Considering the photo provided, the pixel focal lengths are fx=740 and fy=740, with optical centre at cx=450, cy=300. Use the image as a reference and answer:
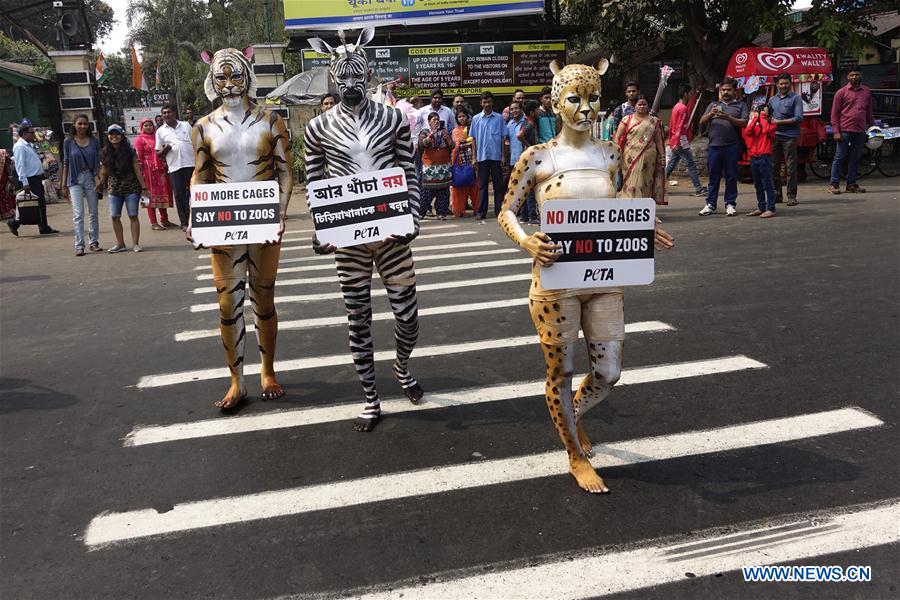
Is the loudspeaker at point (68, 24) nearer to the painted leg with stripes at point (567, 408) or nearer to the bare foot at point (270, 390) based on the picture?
the bare foot at point (270, 390)

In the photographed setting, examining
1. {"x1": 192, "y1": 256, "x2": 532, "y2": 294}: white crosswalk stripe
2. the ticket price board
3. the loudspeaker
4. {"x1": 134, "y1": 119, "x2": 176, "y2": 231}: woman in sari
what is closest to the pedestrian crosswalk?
{"x1": 192, "y1": 256, "x2": 532, "y2": 294}: white crosswalk stripe

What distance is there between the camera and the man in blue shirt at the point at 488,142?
13.9 m

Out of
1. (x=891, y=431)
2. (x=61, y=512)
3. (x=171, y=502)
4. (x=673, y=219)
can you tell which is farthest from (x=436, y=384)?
(x=673, y=219)

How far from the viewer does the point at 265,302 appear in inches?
221

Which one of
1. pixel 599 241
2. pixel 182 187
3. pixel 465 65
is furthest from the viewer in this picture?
pixel 465 65

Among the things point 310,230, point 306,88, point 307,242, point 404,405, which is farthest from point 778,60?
point 404,405

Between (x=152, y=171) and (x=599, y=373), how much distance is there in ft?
43.0

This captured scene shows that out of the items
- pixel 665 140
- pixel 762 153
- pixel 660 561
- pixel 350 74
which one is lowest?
pixel 660 561

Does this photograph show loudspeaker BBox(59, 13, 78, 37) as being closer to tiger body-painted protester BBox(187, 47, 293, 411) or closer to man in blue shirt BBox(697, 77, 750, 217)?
man in blue shirt BBox(697, 77, 750, 217)

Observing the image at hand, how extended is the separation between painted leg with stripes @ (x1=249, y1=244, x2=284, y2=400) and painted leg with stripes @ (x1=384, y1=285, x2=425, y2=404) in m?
0.96

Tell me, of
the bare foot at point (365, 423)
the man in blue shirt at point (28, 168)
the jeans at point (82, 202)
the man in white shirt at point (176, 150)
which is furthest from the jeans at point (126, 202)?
the bare foot at point (365, 423)

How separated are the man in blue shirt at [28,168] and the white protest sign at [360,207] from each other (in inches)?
495

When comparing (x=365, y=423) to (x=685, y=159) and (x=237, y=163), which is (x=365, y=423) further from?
(x=685, y=159)

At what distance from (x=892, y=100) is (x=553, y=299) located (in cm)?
2199
